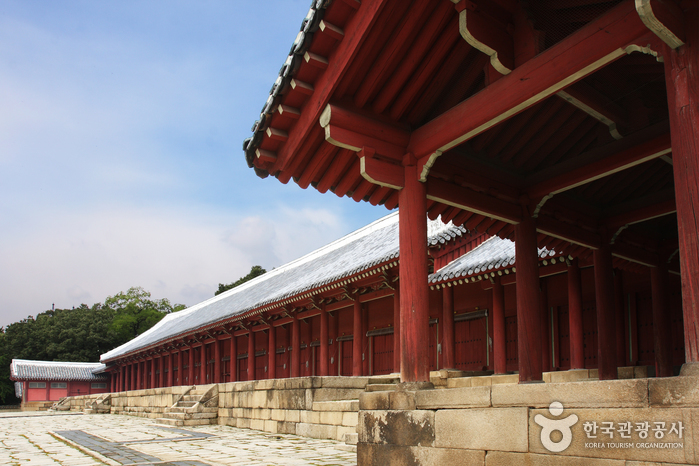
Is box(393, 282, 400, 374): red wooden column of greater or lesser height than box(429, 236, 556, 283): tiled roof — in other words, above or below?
below

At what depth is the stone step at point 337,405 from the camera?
8.59 m

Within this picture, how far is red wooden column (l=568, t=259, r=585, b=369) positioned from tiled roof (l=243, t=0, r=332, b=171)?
6.86 meters

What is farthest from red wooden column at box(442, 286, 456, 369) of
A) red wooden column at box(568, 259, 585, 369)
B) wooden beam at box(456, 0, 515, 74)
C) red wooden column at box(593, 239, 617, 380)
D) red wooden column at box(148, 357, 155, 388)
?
red wooden column at box(148, 357, 155, 388)

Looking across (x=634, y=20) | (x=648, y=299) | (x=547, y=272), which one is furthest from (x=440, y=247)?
(x=634, y=20)

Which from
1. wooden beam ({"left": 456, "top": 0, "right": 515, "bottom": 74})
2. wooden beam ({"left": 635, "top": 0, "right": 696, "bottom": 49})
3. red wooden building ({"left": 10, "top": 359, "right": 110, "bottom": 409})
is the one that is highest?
wooden beam ({"left": 456, "top": 0, "right": 515, "bottom": 74})

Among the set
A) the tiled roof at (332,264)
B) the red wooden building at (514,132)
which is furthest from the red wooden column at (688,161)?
the tiled roof at (332,264)

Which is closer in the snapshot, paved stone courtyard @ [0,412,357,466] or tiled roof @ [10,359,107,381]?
paved stone courtyard @ [0,412,357,466]

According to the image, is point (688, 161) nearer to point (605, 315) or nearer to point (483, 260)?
point (605, 315)

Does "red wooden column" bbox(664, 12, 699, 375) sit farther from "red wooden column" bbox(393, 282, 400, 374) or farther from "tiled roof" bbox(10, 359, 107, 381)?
"tiled roof" bbox(10, 359, 107, 381)

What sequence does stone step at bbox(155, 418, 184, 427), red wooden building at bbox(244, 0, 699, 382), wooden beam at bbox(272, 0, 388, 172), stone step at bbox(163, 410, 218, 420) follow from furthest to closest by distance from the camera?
stone step at bbox(163, 410, 218, 420) < stone step at bbox(155, 418, 184, 427) < wooden beam at bbox(272, 0, 388, 172) < red wooden building at bbox(244, 0, 699, 382)

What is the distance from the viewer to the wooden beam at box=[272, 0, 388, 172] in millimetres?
4730

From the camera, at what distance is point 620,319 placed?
10.5 meters

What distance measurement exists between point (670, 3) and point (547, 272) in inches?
333

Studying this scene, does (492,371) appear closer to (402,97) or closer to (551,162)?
(551,162)
